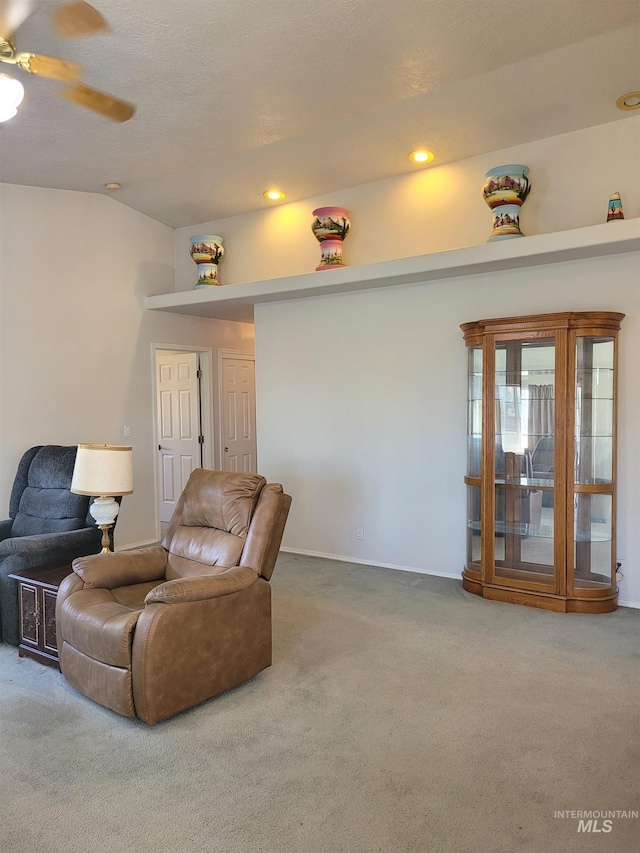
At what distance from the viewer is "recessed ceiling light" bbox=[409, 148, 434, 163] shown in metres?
4.27

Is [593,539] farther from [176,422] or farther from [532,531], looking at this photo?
[176,422]

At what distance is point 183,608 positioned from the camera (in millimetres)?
2504

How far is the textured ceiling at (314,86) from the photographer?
8.82 feet

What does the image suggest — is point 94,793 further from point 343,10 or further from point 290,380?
point 290,380

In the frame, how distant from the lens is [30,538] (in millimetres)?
3457

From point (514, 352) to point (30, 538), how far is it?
336 cm

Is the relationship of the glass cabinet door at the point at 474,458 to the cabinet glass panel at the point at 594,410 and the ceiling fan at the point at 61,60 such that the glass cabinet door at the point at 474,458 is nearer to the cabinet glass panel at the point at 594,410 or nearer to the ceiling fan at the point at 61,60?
the cabinet glass panel at the point at 594,410

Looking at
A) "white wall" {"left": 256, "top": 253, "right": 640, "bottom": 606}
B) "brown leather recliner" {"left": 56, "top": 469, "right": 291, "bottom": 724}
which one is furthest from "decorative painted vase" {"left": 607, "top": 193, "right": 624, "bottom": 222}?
"brown leather recliner" {"left": 56, "top": 469, "right": 291, "bottom": 724}

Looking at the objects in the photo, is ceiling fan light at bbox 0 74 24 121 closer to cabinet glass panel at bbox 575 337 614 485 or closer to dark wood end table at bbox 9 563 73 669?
dark wood end table at bbox 9 563 73 669

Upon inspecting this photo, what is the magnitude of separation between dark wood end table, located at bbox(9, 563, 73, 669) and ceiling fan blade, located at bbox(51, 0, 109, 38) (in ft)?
8.14

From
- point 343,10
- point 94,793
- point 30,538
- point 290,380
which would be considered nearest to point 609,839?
point 94,793

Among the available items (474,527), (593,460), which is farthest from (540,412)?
(474,527)

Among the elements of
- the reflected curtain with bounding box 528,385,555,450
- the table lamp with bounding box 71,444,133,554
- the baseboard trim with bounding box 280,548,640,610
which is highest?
the reflected curtain with bounding box 528,385,555,450

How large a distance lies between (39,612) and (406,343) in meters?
3.22
